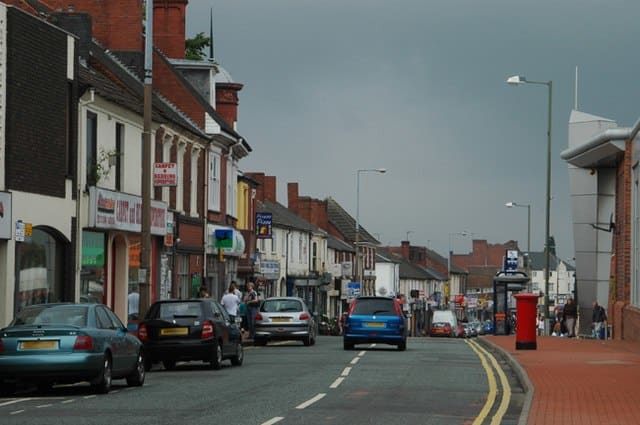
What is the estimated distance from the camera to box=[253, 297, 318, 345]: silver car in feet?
131

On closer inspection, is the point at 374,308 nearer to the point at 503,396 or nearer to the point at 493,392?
the point at 493,392

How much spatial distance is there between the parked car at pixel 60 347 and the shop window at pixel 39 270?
25.1ft

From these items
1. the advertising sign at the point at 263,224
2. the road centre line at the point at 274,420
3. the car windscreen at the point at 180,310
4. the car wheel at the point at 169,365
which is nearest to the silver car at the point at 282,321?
the car wheel at the point at 169,365

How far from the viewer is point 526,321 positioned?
35094 millimetres

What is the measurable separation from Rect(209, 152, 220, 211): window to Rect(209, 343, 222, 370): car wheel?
22068 mm

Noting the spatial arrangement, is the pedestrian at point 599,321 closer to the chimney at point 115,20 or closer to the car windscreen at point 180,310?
the chimney at point 115,20

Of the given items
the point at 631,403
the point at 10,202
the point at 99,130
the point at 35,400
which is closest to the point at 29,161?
the point at 10,202

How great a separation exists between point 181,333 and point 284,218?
2147 inches

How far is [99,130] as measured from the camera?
3409cm

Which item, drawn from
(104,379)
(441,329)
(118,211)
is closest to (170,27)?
(118,211)

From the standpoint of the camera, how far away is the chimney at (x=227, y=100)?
55000 mm

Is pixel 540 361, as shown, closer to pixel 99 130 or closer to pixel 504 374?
pixel 504 374

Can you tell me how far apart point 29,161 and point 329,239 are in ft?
222

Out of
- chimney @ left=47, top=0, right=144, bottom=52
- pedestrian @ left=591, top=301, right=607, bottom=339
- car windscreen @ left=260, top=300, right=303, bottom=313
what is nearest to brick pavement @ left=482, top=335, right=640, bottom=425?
car windscreen @ left=260, top=300, right=303, bottom=313
